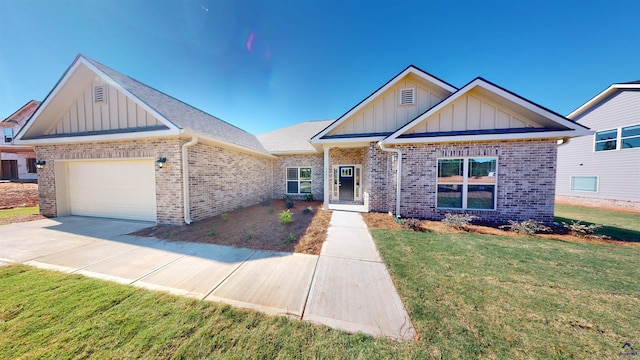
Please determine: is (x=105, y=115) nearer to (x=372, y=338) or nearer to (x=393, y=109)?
(x=372, y=338)

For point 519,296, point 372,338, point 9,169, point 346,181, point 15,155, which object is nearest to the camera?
A: point 372,338

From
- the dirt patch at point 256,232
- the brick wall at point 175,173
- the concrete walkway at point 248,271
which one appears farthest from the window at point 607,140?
the brick wall at point 175,173

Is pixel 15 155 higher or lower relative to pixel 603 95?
lower

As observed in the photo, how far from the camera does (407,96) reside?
27.1 ft

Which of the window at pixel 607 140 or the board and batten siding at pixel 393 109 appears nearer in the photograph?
the board and batten siding at pixel 393 109

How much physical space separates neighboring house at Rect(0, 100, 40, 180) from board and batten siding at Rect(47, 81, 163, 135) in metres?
19.0

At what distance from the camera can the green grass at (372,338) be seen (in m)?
2.06

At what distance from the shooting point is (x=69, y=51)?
7.72 meters

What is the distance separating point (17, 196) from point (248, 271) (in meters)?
16.5

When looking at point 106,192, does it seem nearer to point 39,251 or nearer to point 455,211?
point 39,251

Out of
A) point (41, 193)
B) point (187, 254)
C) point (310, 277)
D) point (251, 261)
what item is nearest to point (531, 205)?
point (310, 277)

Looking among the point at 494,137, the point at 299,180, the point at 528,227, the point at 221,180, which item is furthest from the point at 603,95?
the point at 221,180

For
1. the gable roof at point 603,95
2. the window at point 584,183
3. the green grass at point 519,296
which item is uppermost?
the gable roof at point 603,95

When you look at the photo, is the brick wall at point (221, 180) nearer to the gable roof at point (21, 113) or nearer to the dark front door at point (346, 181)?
the dark front door at point (346, 181)
